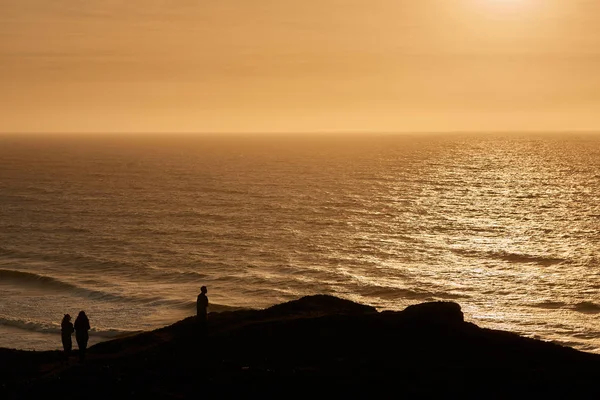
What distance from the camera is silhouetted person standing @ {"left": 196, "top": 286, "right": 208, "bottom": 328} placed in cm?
2488

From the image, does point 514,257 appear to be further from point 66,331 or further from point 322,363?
point 66,331

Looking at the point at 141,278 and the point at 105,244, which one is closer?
the point at 141,278

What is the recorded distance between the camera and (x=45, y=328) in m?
43.7

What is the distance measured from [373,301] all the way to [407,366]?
29779mm

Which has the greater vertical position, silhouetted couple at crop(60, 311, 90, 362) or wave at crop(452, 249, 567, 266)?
silhouetted couple at crop(60, 311, 90, 362)

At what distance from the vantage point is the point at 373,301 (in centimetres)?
5119

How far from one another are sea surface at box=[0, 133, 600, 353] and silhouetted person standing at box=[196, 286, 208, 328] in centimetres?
1940

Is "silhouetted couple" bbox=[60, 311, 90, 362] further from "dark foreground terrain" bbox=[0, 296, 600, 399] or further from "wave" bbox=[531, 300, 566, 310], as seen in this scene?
"wave" bbox=[531, 300, 566, 310]

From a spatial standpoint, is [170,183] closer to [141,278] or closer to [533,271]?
[141,278]

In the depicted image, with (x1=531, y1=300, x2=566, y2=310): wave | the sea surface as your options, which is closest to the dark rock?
the sea surface

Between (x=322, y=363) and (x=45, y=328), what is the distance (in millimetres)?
27306

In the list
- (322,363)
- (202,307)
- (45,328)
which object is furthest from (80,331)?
(45,328)

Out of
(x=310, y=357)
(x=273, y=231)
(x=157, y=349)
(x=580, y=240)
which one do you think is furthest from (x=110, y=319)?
A: (x=580, y=240)

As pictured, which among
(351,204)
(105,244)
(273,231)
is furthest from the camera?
(351,204)
